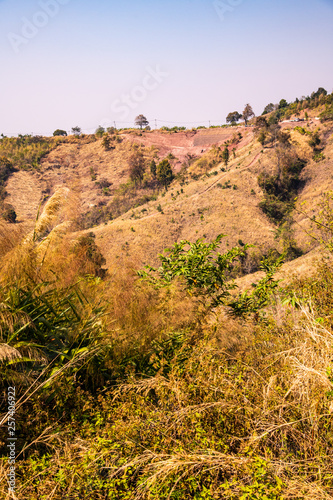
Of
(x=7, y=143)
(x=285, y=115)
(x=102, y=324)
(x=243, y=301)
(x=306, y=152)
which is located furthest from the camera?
(x=7, y=143)

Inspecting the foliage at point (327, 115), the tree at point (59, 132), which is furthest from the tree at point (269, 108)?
the tree at point (59, 132)

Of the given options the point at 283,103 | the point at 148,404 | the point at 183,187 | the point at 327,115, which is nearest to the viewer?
the point at 148,404

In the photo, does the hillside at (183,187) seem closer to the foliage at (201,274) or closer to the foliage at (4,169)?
the foliage at (4,169)

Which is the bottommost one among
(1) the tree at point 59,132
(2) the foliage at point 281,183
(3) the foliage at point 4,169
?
(2) the foliage at point 281,183

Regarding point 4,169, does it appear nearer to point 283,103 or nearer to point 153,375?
point 283,103

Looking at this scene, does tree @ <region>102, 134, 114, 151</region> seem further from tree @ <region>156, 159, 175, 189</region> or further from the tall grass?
the tall grass

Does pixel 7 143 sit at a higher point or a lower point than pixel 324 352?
higher

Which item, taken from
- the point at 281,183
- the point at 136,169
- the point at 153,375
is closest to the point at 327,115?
the point at 281,183

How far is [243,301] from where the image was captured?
5.37m

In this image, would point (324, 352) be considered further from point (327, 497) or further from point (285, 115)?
point (285, 115)

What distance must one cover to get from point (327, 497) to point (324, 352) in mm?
1246

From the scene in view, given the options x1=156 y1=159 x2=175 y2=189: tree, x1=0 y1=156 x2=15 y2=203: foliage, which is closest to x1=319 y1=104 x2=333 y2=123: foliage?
x1=156 y1=159 x2=175 y2=189: tree

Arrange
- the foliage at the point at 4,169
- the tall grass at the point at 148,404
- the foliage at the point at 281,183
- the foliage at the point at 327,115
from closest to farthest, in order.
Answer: the tall grass at the point at 148,404, the foliage at the point at 281,183, the foliage at the point at 327,115, the foliage at the point at 4,169

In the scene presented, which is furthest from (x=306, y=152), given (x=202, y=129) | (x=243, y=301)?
(x=243, y=301)
